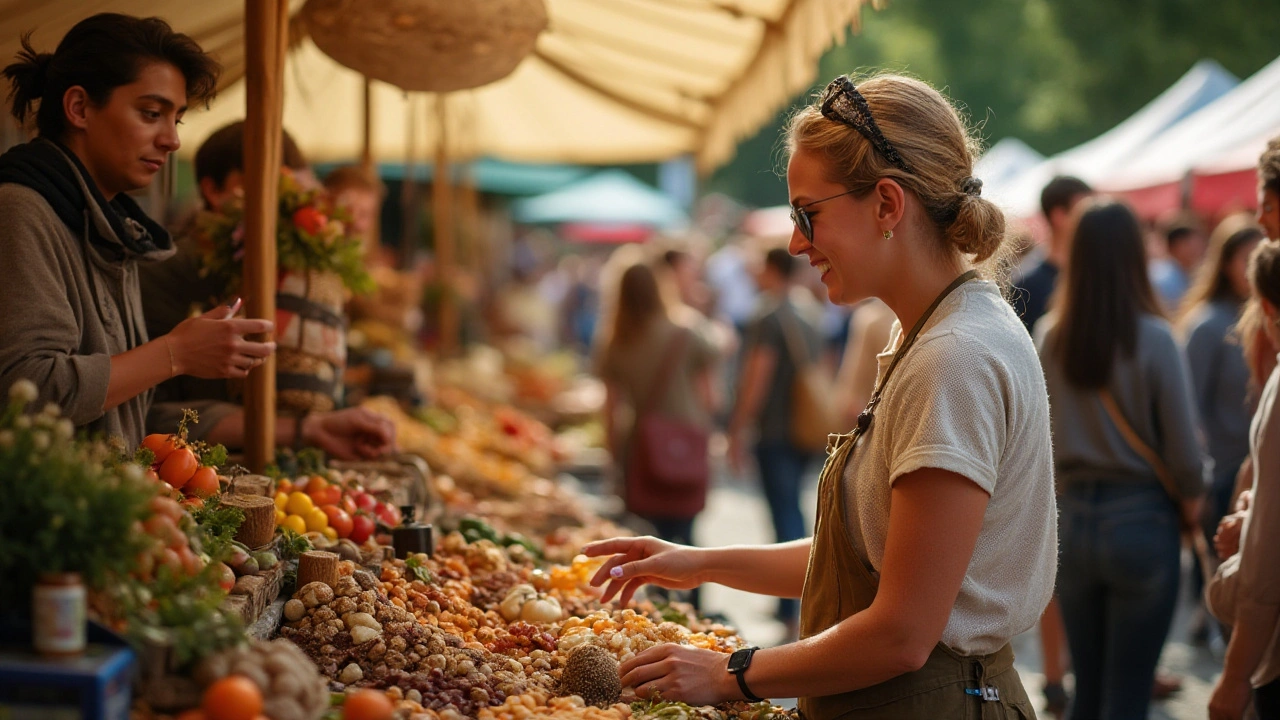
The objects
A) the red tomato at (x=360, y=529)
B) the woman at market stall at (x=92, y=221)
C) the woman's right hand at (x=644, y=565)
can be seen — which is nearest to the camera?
the woman at market stall at (x=92, y=221)

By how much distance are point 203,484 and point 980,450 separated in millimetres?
1528

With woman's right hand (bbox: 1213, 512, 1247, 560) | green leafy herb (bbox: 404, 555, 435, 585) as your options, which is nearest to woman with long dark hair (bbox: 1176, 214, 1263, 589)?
woman's right hand (bbox: 1213, 512, 1247, 560)

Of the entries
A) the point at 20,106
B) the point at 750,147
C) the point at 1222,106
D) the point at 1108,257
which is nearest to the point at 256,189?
the point at 20,106

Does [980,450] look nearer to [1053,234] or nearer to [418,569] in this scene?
[418,569]

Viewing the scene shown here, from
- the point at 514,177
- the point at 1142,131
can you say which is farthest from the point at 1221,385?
the point at 514,177

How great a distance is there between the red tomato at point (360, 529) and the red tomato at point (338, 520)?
4 centimetres

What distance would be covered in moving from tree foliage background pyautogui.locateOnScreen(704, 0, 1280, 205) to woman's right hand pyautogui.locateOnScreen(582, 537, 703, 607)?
11437mm

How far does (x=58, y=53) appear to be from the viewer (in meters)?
2.50

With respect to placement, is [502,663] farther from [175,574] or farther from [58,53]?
[58,53]

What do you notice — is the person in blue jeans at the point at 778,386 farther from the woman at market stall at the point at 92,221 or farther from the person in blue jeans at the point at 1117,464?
the woman at market stall at the point at 92,221

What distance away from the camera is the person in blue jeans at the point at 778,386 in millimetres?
7668

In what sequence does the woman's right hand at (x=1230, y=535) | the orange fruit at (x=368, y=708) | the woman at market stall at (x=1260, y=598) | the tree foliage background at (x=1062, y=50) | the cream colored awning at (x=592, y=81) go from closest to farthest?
Result: the orange fruit at (x=368, y=708), the woman at market stall at (x=1260, y=598), the woman's right hand at (x=1230, y=535), the cream colored awning at (x=592, y=81), the tree foliage background at (x=1062, y=50)

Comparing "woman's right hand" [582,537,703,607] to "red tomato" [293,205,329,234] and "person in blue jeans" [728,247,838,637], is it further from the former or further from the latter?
"person in blue jeans" [728,247,838,637]

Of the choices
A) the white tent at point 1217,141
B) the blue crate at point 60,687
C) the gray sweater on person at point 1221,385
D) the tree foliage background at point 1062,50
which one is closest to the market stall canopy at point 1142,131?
the white tent at point 1217,141
